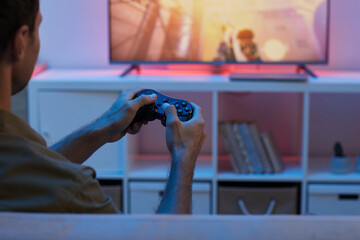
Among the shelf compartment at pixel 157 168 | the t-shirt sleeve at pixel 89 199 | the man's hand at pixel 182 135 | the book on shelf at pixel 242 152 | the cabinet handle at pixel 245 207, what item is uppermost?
the man's hand at pixel 182 135

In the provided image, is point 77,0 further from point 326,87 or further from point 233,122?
point 326,87

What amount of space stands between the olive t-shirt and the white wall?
212 cm

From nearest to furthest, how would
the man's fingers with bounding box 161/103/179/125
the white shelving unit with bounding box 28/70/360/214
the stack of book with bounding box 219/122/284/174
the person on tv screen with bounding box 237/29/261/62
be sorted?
the man's fingers with bounding box 161/103/179/125 → the white shelving unit with bounding box 28/70/360/214 → the stack of book with bounding box 219/122/284/174 → the person on tv screen with bounding box 237/29/261/62

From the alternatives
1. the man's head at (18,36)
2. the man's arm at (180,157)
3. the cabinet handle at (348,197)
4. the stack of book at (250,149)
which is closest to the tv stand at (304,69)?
the stack of book at (250,149)

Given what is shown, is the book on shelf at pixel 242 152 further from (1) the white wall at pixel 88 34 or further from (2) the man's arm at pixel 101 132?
(2) the man's arm at pixel 101 132

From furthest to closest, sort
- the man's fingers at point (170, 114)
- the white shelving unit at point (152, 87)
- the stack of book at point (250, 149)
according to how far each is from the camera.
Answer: the stack of book at point (250, 149)
the white shelving unit at point (152, 87)
the man's fingers at point (170, 114)

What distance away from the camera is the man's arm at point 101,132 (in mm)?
1342

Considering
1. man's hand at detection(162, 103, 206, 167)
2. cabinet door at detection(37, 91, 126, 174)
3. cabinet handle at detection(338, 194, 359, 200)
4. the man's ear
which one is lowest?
cabinet handle at detection(338, 194, 359, 200)

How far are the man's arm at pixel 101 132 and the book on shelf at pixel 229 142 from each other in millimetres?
1346

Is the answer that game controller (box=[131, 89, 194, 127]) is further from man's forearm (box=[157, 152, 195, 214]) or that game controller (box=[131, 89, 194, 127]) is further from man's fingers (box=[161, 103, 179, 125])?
man's forearm (box=[157, 152, 195, 214])

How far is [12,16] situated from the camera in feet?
3.00

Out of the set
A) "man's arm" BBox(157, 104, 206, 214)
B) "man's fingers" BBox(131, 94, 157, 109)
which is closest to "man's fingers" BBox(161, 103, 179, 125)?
"man's arm" BBox(157, 104, 206, 214)

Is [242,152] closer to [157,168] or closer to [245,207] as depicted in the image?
[245,207]

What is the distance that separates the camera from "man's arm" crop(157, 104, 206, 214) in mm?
1019
